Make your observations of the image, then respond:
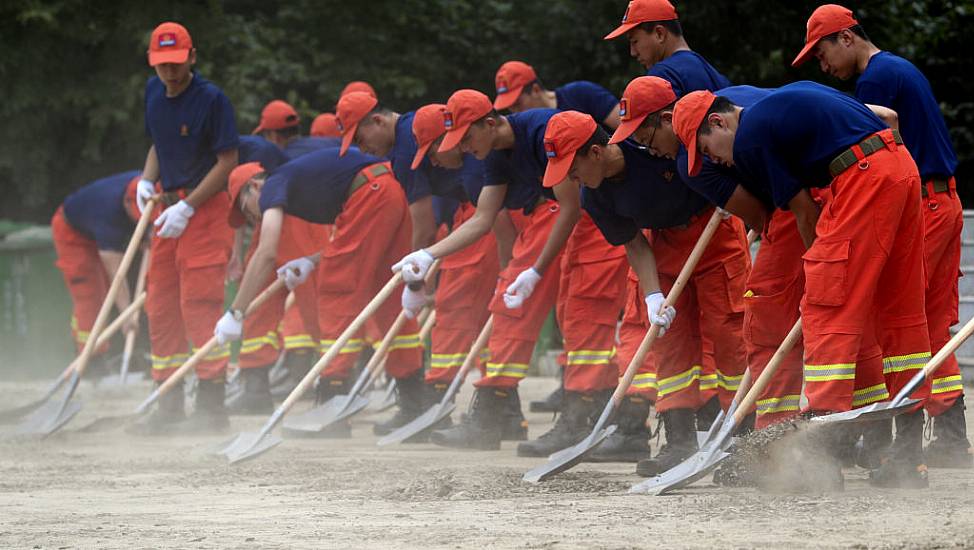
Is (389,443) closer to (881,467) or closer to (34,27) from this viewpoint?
(881,467)

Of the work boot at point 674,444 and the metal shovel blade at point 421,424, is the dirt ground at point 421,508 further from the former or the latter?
the metal shovel blade at point 421,424

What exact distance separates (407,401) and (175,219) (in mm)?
1719

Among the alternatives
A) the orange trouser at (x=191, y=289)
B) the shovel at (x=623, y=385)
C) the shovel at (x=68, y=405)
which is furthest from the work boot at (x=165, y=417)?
the shovel at (x=623, y=385)

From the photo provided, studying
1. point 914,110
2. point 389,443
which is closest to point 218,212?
point 389,443

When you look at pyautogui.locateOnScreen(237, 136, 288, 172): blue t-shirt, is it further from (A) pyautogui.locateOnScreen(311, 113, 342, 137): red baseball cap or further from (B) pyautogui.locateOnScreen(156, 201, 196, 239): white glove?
(A) pyautogui.locateOnScreen(311, 113, 342, 137): red baseball cap

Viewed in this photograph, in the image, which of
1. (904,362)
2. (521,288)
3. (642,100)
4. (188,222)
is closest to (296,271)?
(188,222)

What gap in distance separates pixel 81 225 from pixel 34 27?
120 inches

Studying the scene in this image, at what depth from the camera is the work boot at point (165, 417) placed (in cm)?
887

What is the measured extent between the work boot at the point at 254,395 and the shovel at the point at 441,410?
193cm

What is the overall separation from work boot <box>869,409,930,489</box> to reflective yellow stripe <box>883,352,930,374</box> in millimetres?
169

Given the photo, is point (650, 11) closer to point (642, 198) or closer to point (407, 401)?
point (642, 198)

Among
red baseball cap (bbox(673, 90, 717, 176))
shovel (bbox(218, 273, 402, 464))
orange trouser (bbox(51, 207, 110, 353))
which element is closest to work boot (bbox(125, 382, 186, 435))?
shovel (bbox(218, 273, 402, 464))

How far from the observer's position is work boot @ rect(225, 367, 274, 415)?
9867 mm

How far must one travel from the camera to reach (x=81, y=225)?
1160 cm
